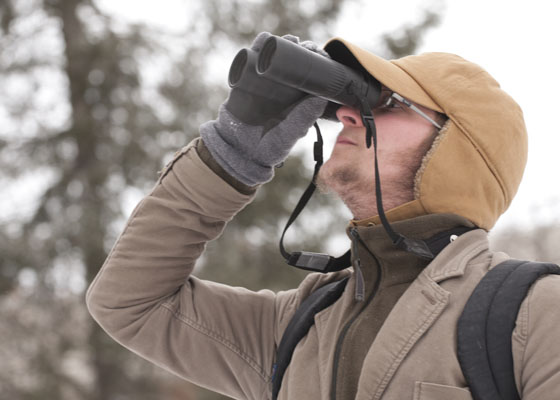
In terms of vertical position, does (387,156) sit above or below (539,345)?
above

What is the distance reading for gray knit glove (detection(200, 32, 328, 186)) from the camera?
152 cm

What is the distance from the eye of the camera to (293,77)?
4.35ft

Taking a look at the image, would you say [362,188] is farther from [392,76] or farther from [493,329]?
[493,329]

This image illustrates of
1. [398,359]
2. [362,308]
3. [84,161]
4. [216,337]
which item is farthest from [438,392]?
[84,161]

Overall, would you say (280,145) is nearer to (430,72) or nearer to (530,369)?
(430,72)

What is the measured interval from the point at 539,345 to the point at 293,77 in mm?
699

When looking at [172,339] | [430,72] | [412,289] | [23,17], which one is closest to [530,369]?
[412,289]

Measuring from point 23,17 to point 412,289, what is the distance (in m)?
5.11

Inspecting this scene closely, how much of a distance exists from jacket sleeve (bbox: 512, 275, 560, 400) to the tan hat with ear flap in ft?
1.10

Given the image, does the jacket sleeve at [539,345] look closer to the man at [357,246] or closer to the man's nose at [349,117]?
the man at [357,246]

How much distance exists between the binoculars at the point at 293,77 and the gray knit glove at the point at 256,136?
0.04 m

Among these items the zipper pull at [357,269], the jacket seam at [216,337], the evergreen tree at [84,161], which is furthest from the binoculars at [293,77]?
the evergreen tree at [84,161]

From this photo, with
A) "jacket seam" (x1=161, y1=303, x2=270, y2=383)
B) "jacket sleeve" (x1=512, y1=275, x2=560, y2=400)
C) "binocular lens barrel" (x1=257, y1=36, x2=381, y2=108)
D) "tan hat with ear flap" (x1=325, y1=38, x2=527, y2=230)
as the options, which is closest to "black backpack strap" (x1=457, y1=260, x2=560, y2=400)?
"jacket sleeve" (x1=512, y1=275, x2=560, y2=400)

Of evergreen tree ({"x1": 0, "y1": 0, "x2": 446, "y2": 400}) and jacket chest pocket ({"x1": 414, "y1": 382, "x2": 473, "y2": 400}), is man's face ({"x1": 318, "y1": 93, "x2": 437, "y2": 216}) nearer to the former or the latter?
jacket chest pocket ({"x1": 414, "y1": 382, "x2": 473, "y2": 400})
